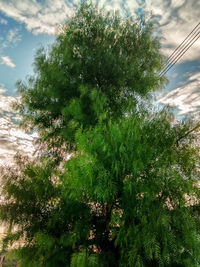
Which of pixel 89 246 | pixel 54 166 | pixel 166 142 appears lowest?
pixel 89 246

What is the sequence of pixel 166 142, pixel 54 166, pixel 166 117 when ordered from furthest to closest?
pixel 54 166, pixel 166 117, pixel 166 142

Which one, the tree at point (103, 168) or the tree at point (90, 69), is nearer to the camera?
the tree at point (103, 168)

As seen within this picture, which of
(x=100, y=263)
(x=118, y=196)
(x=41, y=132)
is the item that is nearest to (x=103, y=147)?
(x=118, y=196)

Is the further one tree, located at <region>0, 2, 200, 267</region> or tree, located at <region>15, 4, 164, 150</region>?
tree, located at <region>15, 4, 164, 150</region>

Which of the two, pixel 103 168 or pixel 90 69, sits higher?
pixel 90 69

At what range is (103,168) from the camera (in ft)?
12.3

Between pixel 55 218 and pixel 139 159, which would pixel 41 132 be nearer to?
pixel 55 218

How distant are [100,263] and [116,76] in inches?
215

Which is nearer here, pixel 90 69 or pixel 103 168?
pixel 103 168

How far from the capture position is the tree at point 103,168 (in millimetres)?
3881

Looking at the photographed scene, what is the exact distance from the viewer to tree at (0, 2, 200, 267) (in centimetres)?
388

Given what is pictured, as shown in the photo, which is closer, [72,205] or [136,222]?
[136,222]

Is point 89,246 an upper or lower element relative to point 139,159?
lower

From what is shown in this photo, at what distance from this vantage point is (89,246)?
479 cm
